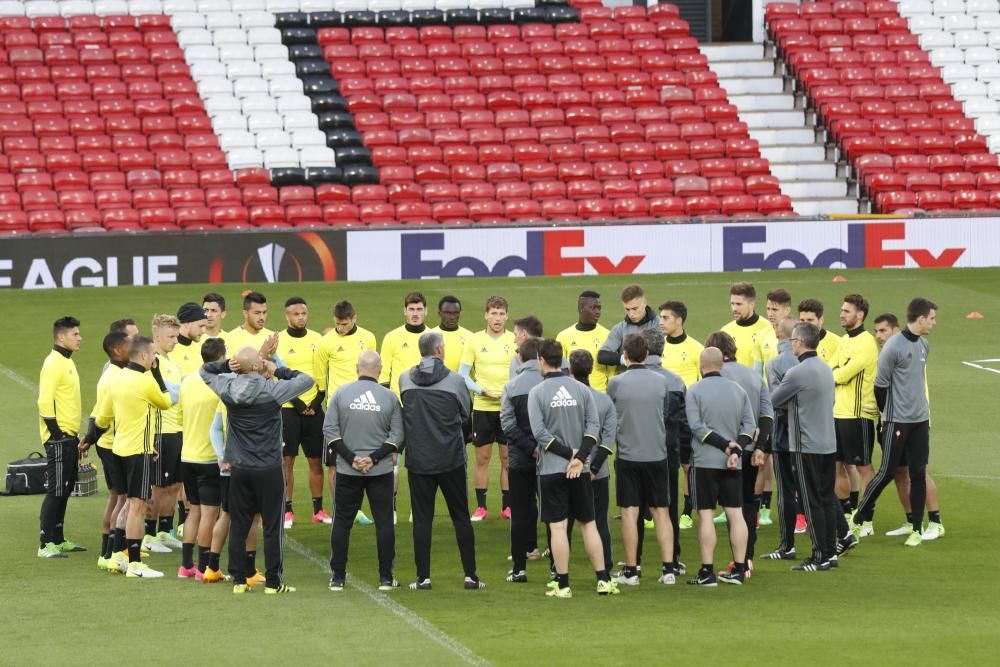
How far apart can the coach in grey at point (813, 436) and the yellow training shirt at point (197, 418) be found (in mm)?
4582

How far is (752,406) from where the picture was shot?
1219 cm

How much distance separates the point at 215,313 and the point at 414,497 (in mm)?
3245

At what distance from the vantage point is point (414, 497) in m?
11.8

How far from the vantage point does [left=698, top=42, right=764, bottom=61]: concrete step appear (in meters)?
37.1

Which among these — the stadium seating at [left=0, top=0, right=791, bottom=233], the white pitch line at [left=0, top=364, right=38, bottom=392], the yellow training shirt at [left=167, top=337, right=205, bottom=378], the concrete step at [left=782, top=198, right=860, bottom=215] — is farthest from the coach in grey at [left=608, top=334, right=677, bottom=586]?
the concrete step at [left=782, top=198, right=860, bottom=215]

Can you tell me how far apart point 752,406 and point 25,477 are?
750 centimetres

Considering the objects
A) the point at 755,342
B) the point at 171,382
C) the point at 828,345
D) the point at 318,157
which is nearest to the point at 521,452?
the point at 171,382

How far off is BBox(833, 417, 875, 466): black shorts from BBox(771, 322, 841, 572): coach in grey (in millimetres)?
1290

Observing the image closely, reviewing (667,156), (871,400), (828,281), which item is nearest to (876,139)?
(667,156)

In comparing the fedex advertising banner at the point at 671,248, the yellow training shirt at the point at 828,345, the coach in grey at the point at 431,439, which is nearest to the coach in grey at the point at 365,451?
the coach in grey at the point at 431,439

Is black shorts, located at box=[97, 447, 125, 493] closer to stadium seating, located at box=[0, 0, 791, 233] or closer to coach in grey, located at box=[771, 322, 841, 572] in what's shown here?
coach in grey, located at box=[771, 322, 841, 572]

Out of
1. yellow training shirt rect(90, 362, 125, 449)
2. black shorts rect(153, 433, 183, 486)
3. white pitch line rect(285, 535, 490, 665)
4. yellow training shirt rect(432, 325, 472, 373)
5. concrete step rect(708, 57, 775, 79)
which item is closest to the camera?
white pitch line rect(285, 535, 490, 665)

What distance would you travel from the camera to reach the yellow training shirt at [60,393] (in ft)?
42.3

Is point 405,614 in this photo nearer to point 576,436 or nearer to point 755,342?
point 576,436
